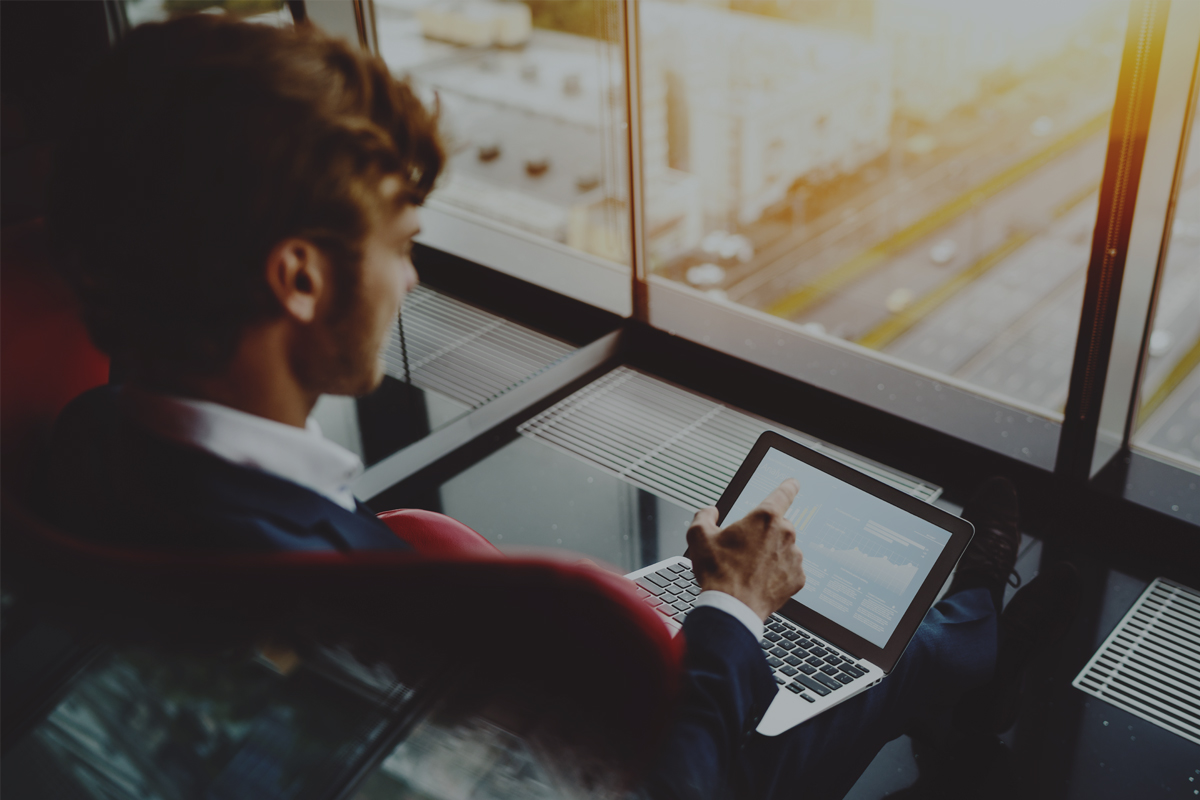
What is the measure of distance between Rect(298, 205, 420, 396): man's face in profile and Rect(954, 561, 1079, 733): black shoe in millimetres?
1229

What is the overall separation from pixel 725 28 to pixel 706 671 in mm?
11696

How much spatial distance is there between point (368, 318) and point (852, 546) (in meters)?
0.97

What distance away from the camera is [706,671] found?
1025 millimetres

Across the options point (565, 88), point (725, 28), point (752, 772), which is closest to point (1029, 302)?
point (725, 28)

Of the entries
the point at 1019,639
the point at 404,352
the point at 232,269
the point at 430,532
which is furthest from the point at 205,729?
the point at 404,352

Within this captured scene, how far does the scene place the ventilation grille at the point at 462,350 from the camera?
254cm

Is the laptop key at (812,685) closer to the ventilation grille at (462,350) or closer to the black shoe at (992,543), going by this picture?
the black shoe at (992,543)

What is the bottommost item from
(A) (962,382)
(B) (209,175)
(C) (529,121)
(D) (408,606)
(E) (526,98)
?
(C) (529,121)

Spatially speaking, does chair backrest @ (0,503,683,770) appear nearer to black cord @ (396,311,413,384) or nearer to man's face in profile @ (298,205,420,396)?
man's face in profile @ (298,205,420,396)

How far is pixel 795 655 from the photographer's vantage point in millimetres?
1466

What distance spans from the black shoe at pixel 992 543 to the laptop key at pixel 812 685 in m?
0.40

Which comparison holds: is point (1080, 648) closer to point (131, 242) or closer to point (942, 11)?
point (131, 242)

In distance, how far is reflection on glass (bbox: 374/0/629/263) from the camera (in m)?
2.55

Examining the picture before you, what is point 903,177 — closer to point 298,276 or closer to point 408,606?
point 298,276
